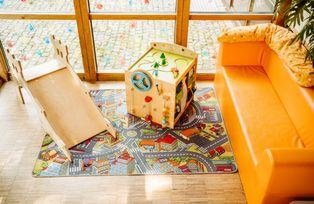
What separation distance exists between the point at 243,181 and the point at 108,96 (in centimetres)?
198

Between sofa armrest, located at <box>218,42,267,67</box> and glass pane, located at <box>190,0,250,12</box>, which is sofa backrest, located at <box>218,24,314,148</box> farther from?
glass pane, located at <box>190,0,250,12</box>

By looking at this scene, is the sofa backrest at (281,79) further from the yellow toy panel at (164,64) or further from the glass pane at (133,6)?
the glass pane at (133,6)

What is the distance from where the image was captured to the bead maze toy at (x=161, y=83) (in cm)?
316

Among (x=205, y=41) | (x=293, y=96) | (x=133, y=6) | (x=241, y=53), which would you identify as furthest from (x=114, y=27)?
(x=293, y=96)

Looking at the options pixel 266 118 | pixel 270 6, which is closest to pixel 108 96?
pixel 266 118

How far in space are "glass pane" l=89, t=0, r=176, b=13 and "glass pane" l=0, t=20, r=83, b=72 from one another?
904 mm

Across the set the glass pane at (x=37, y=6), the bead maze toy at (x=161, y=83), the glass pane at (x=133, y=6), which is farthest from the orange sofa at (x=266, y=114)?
the glass pane at (x=37, y=6)

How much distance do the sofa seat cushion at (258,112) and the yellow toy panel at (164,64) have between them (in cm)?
51

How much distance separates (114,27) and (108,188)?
9.42 ft

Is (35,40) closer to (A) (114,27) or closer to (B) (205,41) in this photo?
(A) (114,27)

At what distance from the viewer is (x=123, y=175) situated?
2.90m

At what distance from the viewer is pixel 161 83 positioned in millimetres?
3125

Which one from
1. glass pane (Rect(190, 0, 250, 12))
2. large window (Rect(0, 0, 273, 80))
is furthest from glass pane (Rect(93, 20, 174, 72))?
glass pane (Rect(190, 0, 250, 12))

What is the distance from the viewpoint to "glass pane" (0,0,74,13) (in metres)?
3.71
